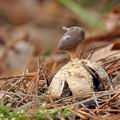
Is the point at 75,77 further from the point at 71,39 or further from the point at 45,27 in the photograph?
the point at 45,27

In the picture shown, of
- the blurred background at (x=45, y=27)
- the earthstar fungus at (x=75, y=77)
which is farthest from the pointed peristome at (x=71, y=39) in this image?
the blurred background at (x=45, y=27)

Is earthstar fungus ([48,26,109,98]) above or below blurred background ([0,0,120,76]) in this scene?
below

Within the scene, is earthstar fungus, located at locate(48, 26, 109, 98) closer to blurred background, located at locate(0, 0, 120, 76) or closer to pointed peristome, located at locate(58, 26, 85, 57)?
pointed peristome, located at locate(58, 26, 85, 57)

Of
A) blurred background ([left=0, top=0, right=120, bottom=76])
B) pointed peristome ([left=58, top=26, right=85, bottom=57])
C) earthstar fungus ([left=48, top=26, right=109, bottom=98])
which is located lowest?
earthstar fungus ([left=48, top=26, right=109, bottom=98])

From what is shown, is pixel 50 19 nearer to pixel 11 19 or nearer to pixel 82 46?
pixel 11 19

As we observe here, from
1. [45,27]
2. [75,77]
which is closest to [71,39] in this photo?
[75,77]

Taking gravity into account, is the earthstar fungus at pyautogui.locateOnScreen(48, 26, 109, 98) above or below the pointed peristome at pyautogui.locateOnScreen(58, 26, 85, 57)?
below

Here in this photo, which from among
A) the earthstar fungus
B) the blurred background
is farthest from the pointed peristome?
the blurred background

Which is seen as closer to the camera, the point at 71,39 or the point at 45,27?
the point at 71,39

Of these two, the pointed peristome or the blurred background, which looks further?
the blurred background
